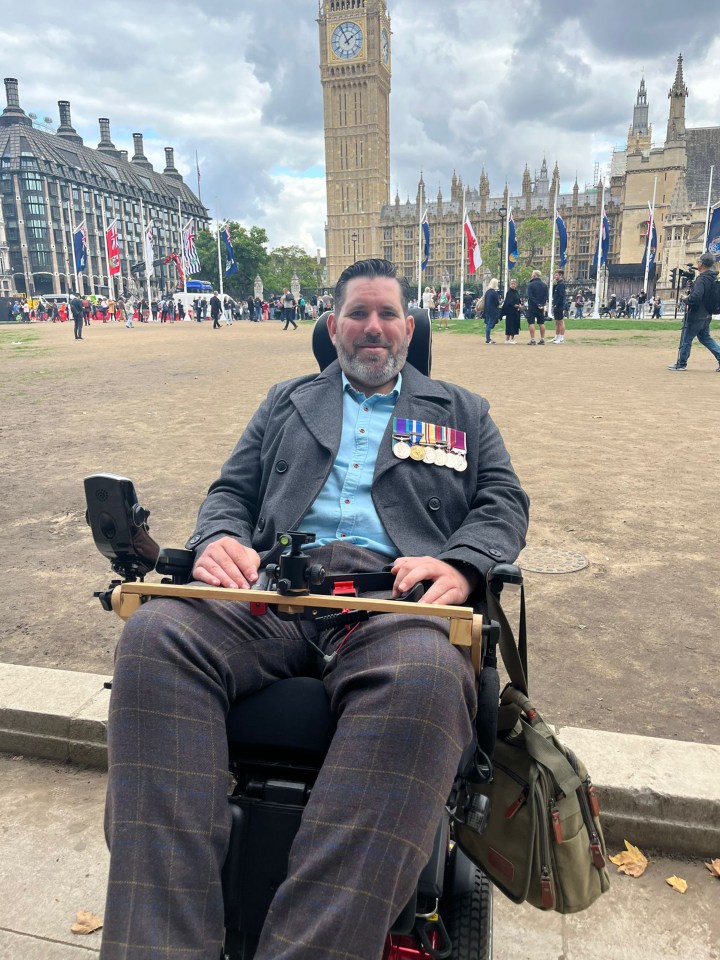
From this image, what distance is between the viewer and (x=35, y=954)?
203cm

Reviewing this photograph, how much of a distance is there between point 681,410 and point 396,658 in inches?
370

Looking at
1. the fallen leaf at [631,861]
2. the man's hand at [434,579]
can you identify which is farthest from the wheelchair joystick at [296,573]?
the fallen leaf at [631,861]

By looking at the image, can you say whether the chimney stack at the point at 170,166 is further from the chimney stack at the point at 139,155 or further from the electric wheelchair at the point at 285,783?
the electric wheelchair at the point at 285,783

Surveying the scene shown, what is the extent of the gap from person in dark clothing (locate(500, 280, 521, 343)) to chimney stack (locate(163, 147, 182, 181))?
139 metres

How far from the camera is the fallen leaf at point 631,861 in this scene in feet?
7.65

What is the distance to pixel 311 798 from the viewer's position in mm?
1582

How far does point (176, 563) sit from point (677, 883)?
71.5 inches

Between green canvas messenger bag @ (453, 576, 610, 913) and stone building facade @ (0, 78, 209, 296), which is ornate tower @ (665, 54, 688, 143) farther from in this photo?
green canvas messenger bag @ (453, 576, 610, 913)

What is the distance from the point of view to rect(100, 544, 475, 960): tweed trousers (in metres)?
1.47

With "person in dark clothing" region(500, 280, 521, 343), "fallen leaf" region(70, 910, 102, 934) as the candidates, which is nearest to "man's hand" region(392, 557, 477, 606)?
"fallen leaf" region(70, 910, 102, 934)

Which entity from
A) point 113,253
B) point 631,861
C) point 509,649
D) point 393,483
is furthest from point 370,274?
point 113,253

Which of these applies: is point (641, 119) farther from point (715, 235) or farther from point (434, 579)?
point (434, 579)

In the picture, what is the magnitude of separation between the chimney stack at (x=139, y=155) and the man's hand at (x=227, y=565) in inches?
5919

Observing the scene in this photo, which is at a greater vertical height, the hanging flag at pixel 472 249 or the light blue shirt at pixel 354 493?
the hanging flag at pixel 472 249
